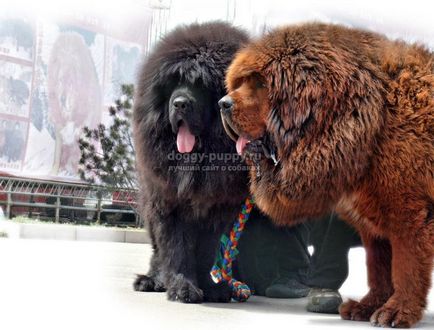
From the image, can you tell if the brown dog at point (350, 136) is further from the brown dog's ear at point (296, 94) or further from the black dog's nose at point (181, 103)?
the black dog's nose at point (181, 103)

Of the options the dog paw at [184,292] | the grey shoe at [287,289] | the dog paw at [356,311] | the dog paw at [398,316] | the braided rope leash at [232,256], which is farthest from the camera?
the grey shoe at [287,289]

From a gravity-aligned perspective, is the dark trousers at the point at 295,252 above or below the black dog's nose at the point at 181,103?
below

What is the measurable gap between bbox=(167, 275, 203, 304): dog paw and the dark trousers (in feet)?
1.33

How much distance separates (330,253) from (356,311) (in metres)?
0.59

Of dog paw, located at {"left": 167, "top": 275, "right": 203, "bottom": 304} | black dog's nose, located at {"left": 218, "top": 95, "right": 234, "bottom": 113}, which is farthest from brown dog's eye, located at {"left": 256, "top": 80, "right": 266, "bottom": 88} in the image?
dog paw, located at {"left": 167, "top": 275, "right": 203, "bottom": 304}

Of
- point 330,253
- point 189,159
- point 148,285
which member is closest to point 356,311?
point 330,253

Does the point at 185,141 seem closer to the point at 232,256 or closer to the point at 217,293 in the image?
the point at 232,256

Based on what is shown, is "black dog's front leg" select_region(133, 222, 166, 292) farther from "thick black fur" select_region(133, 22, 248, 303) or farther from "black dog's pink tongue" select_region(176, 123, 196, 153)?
"black dog's pink tongue" select_region(176, 123, 196, 153)

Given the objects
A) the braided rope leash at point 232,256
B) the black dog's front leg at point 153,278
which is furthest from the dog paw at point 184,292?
the black dog's front leg at point 153,278

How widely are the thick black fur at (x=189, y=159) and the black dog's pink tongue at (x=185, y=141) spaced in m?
0.03

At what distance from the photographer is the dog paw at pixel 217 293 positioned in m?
2.83

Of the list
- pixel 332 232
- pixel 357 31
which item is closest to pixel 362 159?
pixel 357 31

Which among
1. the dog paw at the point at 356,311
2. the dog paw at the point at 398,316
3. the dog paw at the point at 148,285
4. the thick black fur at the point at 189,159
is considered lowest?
the dog paw at the point at 148,285

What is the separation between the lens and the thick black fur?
2.75 metres
